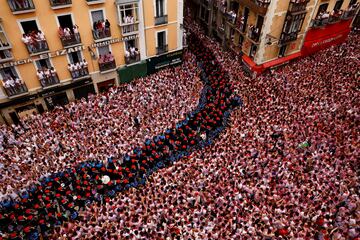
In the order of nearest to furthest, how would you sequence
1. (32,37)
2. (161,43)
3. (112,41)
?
(32,37) → (112,41) → (161,43)

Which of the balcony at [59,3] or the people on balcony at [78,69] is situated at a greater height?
the balcony at [59,3]

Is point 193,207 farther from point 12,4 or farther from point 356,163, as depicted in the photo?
point 12,4

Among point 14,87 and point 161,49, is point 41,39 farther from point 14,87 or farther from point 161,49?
point 161,49

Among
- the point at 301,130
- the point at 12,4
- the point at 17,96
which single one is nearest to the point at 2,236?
the point at 17,96

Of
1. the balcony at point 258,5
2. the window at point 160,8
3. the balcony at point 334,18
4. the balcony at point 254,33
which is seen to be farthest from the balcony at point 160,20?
the balcony at point 334,18

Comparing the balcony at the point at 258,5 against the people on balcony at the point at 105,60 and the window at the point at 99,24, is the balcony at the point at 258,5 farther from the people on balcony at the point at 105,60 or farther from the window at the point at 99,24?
the people on balcony at the point at 105,60

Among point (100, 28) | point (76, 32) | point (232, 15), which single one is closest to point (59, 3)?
point (76, 32)

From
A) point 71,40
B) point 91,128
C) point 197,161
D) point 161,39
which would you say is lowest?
point 197,161

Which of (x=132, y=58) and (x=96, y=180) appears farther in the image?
(x=132, y=58)
